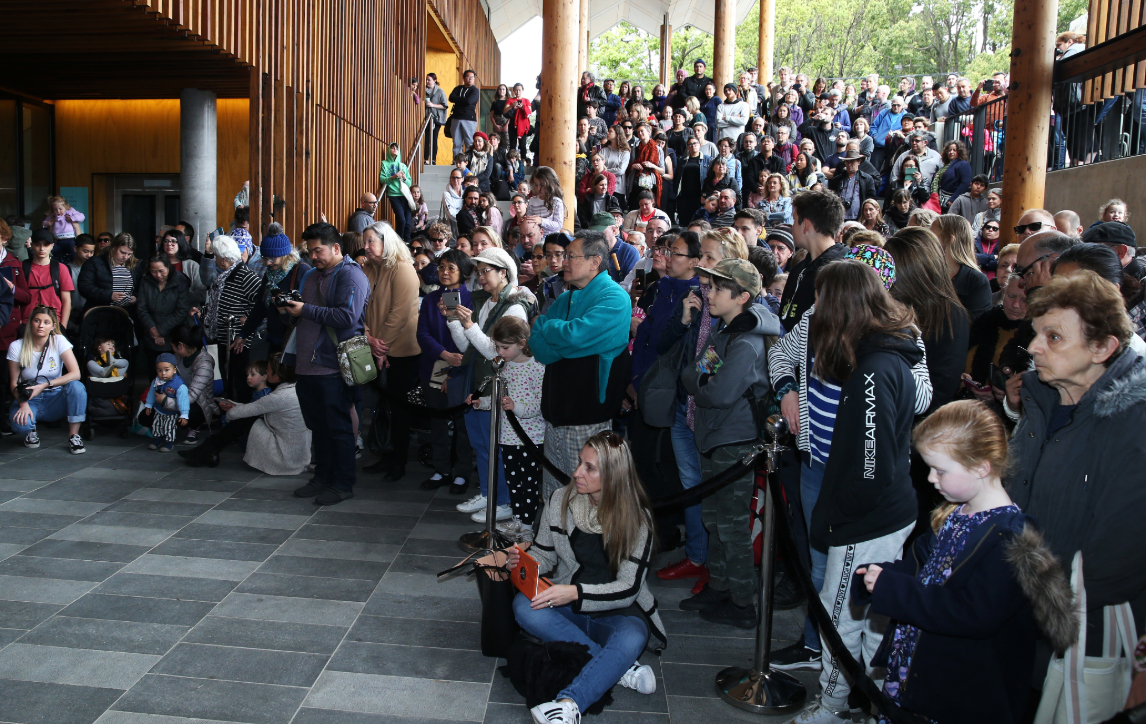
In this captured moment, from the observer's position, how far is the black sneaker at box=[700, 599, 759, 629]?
156 inches

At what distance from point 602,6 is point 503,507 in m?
33.0

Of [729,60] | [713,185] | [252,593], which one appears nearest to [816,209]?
[252,593]

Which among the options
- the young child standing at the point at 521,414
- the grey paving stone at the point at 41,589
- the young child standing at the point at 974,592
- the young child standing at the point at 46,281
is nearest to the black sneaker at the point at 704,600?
the young child standing at the point at 521,414

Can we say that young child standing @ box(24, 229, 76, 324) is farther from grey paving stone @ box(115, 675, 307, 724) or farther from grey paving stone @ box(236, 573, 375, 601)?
grey paving stone @ box(115, 675, 307, 724)

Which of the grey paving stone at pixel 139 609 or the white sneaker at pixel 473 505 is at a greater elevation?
the white sneaker at pixel 473 505

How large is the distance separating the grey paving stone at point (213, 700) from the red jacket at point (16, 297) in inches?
208

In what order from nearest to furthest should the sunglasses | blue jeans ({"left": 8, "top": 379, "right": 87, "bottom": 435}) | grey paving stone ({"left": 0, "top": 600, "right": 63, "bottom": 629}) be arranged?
1. grey paving stone ({"left": 0, "top": 600, "right": 63, "bottom": 629})
2. the sunglasses
3. blue jeans ({"left": 8, "top": 379, "right": 87, "bottom": 435})

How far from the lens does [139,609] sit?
13.0ft

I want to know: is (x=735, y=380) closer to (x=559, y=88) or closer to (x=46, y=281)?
(x=559, y=88)

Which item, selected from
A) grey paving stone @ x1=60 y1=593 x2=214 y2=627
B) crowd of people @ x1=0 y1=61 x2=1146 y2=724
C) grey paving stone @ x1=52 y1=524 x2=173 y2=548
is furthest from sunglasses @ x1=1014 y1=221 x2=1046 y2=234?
grey paving stone @ x1=52 y1=524 x2=173 y2=548

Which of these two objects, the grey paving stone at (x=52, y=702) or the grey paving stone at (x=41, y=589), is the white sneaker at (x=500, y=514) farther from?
the grey paving stone at (x=52, y=702)

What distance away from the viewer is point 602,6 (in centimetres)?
3478

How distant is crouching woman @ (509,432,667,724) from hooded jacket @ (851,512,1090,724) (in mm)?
1172

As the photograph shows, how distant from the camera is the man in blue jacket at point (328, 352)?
219 inches
